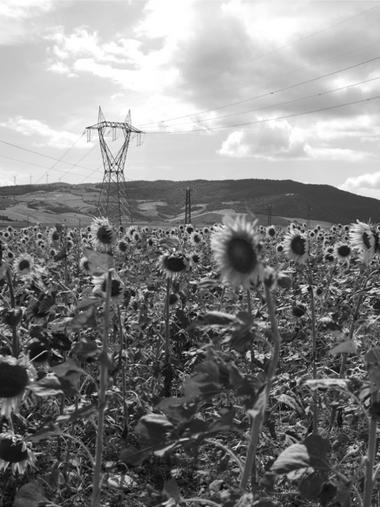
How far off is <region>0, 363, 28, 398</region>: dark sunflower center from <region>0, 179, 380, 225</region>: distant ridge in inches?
3987

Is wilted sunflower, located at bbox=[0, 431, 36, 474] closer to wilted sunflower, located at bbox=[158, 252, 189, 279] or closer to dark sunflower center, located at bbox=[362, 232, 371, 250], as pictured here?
wilted sunflower, located at bbox=[158, 252, 189, 279]

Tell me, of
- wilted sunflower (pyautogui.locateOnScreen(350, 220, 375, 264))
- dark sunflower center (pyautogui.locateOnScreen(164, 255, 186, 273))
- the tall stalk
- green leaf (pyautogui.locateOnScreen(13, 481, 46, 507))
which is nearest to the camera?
the tall stalk

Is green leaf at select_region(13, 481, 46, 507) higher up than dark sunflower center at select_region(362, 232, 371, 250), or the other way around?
dark sunflower center at select_region(362, 232, 371, 250)

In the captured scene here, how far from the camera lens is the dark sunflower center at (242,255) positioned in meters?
1.99

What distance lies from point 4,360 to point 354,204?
138m

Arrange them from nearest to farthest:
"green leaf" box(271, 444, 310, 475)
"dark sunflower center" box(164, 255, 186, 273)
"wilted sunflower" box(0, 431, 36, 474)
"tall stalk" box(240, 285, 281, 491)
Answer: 1. "tall stalk" box(240, 285, 281, 491)
2. "green leaf" box(271, 444, 310, 475)
3. "wilted sunflower" box(0, 431, 36, 474)
4. "dark sunflower center" box(164, 255, 186, 273)

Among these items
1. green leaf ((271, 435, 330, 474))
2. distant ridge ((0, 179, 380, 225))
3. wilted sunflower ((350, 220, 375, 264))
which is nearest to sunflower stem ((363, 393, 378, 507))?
green leaf ((271, 435, 330, 474))

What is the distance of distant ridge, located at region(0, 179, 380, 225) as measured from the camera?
118750 millimetres

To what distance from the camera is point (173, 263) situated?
5055 millimetres

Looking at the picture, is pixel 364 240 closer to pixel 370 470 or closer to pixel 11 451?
pixel 370 470

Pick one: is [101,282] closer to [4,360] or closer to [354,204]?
[4,360]

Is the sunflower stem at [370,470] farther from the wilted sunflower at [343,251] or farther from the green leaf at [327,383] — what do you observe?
the wilted sunflower at [343,251]

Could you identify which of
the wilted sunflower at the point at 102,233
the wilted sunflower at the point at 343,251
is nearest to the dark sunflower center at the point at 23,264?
the wilted sunflower at the point at 102,233

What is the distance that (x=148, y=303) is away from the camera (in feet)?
21.7
